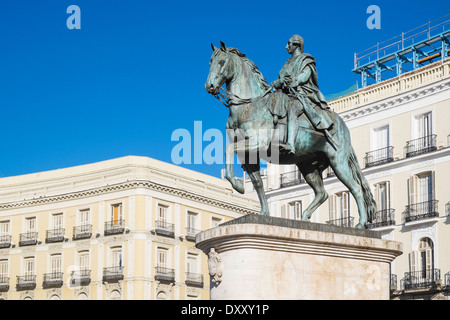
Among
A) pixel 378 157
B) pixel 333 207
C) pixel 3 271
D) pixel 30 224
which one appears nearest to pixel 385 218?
pixel 378 157

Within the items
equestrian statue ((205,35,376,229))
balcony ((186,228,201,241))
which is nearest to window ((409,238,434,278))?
balcony ((186,228,201,241))

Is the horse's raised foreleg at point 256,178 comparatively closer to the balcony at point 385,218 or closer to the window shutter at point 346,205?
the balcony at point 385,218

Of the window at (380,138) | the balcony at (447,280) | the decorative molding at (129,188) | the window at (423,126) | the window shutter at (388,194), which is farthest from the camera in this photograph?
the decorative molding at (129,188)

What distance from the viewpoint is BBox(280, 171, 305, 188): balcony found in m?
51.1

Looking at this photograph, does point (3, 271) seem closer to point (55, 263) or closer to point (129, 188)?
point (55, 263)

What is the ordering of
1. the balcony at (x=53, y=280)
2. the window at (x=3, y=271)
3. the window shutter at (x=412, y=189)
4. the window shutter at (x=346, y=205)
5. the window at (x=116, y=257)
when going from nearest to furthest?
1. the window shutter at (x=412, y=189)
2. the window shutter at (x=346, y=205)
3. the window at (x=116, y=257)
4. the balcony at (x=53, y=280)
5. the window at (x=3, y=271)

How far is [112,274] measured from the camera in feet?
207

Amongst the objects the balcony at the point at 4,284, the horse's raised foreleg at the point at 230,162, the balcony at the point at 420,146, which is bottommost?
the horse's raised foreleg at the point at 230,162

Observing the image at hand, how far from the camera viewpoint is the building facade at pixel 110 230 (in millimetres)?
63344

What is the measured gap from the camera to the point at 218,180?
236 feet

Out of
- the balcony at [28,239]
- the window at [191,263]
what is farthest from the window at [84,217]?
the window at [191,263]

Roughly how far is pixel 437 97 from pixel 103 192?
29.4 metres

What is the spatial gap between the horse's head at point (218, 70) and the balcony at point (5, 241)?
185ft
